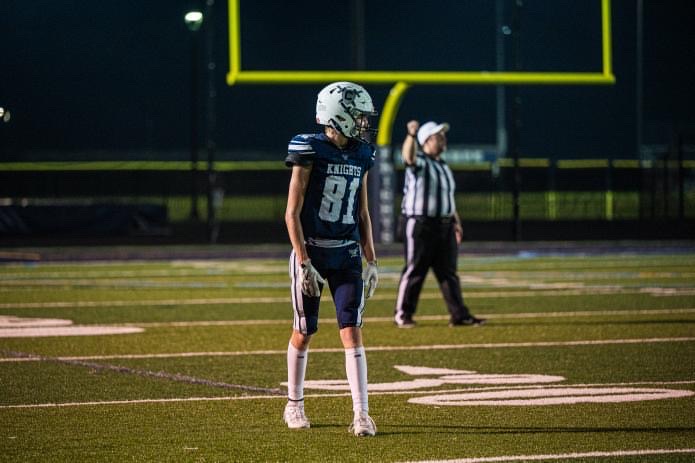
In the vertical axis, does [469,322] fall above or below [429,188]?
below

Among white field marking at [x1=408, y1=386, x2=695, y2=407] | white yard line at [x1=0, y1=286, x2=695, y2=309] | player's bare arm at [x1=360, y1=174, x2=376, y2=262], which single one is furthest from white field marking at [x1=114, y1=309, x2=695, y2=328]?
player's bare arm at [x1=360, y1=174, x2=376, y2=262]

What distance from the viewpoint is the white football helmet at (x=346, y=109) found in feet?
22.1

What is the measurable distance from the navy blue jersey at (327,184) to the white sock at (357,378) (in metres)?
0.58

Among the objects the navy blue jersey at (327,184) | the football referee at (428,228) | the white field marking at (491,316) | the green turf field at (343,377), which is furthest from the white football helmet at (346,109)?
the white field marking at (491,316)

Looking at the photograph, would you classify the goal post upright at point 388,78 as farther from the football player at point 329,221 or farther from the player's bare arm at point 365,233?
the football player at point 329,221

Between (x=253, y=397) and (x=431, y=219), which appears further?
(x=431, y=219)

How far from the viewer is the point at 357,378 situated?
21.8 feet

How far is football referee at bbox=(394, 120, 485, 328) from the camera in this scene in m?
11.7

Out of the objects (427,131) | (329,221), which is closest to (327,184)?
(329,221)

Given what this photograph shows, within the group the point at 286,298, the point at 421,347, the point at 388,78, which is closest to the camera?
the point at 421,347

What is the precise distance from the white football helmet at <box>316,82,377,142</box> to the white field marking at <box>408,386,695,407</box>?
1.60m

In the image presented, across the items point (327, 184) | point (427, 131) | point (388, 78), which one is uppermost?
point (388, 78)

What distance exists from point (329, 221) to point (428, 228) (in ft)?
16.4

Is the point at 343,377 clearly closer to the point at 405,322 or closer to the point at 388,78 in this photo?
the point at 405,322
